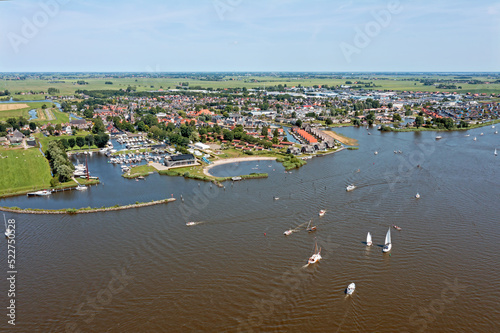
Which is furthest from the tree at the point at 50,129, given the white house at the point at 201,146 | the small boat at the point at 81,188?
the small boat at the point at 81,188

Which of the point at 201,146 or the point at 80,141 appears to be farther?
the point at 80,141

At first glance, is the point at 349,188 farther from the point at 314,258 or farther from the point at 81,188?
the point at 81,188

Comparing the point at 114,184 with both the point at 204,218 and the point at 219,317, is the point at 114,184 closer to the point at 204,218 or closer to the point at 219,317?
the point at 204,218

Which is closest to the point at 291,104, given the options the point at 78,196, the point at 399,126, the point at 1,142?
the point at 399,126

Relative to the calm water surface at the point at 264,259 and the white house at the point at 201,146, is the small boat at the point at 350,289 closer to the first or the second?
the calm water surface at the point at 264,259

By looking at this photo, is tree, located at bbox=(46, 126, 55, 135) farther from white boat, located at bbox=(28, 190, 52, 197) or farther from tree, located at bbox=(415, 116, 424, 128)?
tree, located at bbox=(415, 116, 424, 128)

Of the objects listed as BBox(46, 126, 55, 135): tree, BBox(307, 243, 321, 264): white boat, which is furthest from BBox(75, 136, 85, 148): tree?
BBox(307, 243, 321, 264): white boat

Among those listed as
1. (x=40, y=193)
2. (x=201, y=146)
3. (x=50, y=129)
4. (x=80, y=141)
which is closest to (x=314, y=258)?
(x=40, y=193)
